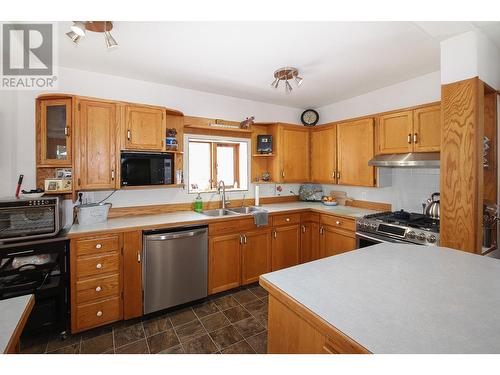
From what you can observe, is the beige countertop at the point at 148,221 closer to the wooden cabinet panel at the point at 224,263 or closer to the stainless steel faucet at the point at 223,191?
the wooden cabinet panel at the point at 224,263

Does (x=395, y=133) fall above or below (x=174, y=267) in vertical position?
above

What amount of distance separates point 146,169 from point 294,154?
2.14 m

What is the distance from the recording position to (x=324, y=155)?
3.68 metres

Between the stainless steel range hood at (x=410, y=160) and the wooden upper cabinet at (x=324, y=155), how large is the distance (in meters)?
0.72

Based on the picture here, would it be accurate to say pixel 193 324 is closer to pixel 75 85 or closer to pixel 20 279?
pixel 20 279

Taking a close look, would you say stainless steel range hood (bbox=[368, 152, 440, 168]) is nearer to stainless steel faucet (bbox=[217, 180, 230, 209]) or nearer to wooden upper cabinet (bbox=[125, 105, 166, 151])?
stainless steel faucet (bbox=[217, 180, 230, 209])

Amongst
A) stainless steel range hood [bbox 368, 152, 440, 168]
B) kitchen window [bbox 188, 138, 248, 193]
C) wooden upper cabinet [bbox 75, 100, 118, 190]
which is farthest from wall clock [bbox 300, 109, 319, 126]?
wooden upper cabinet [bbox 75, 100, 118, 190]

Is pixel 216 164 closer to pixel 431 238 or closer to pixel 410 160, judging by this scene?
pixel 410 160

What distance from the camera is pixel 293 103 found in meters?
3.88

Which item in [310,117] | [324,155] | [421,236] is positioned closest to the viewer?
[421,236]

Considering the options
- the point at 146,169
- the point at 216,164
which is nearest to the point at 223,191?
the point at 216,164
